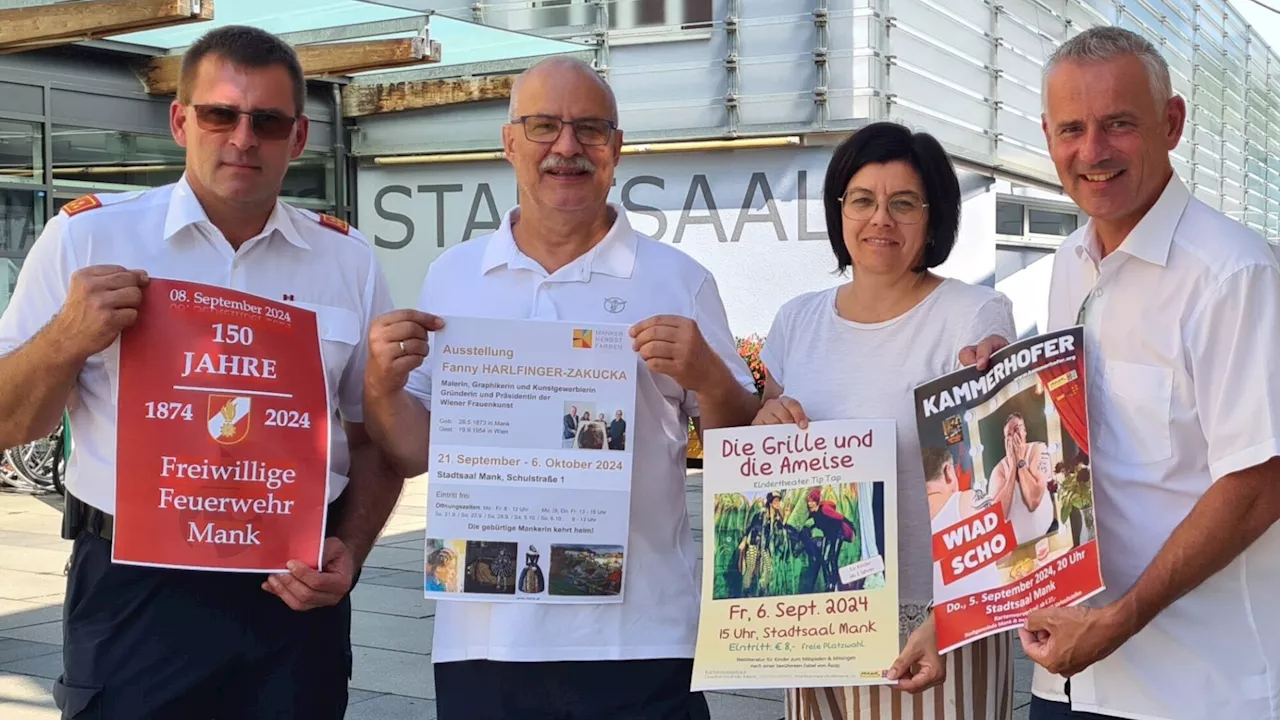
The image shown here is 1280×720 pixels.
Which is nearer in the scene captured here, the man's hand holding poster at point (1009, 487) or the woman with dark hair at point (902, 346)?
the man's hand holding poster at point (1009, 487)

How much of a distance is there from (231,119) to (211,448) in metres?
0.67

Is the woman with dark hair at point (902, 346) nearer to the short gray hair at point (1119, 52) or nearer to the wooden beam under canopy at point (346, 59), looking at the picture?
the short gray hair at point (1119, 52)

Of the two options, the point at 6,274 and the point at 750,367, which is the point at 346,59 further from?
the point at 750,367

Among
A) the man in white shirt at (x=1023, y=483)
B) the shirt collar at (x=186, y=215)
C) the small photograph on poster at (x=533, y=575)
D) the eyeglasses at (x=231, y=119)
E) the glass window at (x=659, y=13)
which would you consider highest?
the glass window at (x=659, y=13)

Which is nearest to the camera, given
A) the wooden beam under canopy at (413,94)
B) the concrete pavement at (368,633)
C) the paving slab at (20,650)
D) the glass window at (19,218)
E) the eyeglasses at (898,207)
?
the eyeglasses at (898,207)

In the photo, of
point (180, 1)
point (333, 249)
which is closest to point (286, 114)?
point (333, 249)

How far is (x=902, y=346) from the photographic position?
2.86 metres

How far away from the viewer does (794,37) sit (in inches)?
608

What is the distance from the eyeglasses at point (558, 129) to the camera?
289 cm

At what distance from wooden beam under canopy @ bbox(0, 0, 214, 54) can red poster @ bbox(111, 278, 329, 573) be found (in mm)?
8519

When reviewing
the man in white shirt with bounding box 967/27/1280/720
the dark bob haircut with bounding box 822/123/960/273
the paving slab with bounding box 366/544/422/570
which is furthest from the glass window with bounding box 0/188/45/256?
the man in white shirt with bounding box 967/27/1280/720

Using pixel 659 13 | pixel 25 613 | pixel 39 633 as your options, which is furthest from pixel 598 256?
pixel 659 13

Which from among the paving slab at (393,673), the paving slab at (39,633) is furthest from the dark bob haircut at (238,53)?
the paving slab at (39,633)

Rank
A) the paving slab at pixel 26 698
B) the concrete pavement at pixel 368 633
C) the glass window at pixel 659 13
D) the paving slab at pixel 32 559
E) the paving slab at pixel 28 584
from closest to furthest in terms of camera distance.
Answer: the paving slab at pixel 26 698 → the concrete pavement at pixel 368 633 → the paving slab at pixel 28 584 → the paving slab at pixel 32 559 → the glass window at pixel 659 13
